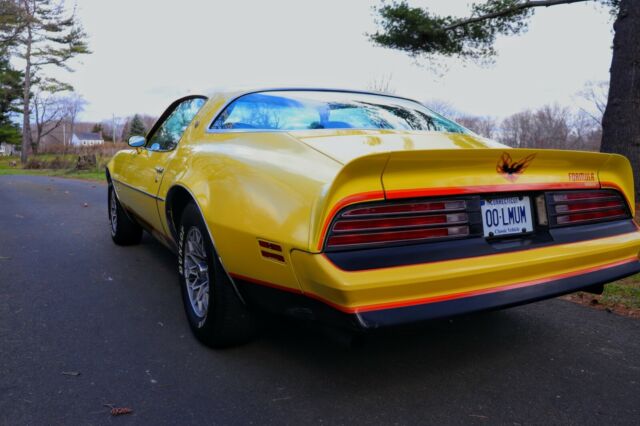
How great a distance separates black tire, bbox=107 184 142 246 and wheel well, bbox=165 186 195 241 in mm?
1902

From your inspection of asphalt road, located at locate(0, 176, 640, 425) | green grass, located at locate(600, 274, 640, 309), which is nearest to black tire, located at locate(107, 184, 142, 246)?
asphalt road, located at locate(0, 176, 640, 425)

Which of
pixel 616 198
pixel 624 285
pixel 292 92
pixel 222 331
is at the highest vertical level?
pixel 292 92

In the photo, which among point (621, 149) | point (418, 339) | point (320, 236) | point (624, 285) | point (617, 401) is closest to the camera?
point (320, 236)

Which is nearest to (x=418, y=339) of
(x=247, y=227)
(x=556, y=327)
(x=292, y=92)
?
(x=556, y=327)

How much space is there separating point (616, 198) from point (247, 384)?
2.03m

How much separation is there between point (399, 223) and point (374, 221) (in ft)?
0.35

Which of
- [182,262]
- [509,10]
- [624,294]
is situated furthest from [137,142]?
[509,10]

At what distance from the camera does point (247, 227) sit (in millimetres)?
2109

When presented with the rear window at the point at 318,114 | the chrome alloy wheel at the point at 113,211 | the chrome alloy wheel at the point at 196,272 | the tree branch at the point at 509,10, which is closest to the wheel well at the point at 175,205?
the chrome alloy wheel at the point at 196,272

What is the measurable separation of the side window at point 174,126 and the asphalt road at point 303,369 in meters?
1.08

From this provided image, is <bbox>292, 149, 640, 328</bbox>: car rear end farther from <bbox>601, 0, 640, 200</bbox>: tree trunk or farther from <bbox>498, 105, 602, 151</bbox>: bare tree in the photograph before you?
<bbox>498, 105, 602, 151</bbox>: bare tree

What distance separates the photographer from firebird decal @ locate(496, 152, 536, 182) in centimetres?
210

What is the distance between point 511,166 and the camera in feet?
7.02

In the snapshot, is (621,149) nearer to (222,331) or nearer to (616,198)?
(616,198)
